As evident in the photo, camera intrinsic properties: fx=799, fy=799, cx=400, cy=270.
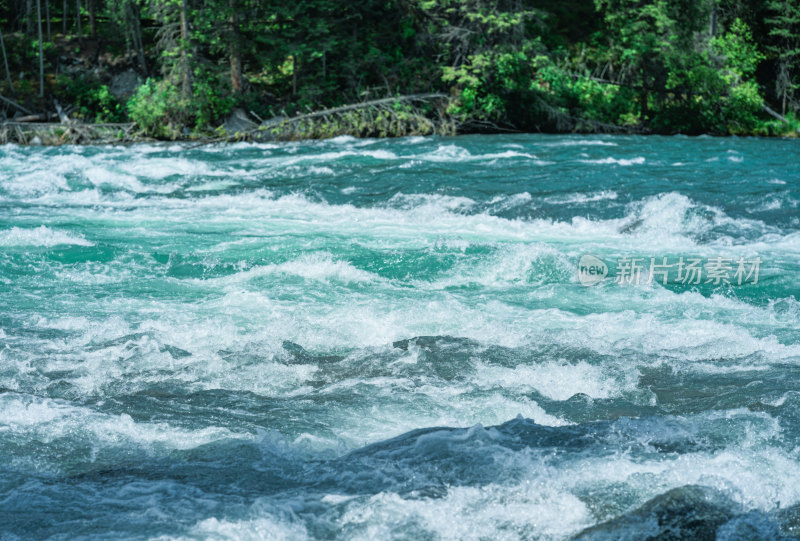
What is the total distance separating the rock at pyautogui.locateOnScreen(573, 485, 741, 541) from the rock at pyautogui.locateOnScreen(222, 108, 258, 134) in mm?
18818

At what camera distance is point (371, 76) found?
24266 mm

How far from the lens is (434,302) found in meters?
6.80

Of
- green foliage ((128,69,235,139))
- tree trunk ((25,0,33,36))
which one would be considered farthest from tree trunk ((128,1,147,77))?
tree trunk ((25,0,33,36))

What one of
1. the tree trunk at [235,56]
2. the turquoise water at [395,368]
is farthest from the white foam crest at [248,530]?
the tree trunk at [235,56]

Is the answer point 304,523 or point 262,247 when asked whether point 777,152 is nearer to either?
point 262,247

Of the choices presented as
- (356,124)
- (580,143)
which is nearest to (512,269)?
(580,143)

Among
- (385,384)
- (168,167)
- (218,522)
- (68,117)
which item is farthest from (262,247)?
(68,117)

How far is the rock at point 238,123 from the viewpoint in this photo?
21141 millimetres

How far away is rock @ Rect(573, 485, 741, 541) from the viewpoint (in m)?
2.97

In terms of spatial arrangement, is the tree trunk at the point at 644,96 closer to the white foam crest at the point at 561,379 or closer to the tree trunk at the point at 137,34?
the tree trunk at the point at 137,34

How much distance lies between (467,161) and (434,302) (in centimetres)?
905

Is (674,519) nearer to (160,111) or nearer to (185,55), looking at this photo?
(160,111)

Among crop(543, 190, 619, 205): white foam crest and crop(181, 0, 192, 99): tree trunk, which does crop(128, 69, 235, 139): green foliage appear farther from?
crop(543, 190, 619, 205): white foam crest

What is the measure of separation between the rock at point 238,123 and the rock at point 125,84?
3.86m
